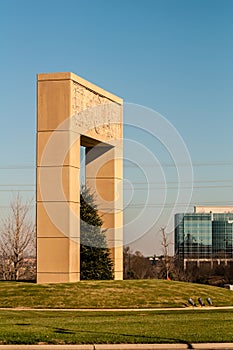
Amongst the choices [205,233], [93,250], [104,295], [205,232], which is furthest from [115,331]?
[205,233]

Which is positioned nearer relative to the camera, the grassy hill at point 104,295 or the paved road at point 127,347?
the paved road at point 127,347

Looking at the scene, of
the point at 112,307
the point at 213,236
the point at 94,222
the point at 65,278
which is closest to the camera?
the point at 112,307

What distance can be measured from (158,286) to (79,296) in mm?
4733

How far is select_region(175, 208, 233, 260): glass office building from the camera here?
414ft

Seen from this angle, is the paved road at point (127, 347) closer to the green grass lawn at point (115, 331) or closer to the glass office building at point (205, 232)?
the green grass lawn at point (115, 331)

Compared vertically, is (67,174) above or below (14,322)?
above

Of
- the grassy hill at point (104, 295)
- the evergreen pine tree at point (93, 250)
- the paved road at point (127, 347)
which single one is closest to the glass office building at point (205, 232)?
the evergreen pine tree at point (93, 250)

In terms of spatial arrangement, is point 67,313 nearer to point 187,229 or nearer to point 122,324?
point 122,324

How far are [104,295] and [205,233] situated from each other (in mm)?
103728

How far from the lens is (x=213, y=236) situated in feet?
430

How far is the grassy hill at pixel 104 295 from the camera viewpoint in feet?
89.9

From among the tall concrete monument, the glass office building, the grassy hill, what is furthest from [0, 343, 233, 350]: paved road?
the glass office building

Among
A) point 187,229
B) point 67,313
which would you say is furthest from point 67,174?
point 187,229

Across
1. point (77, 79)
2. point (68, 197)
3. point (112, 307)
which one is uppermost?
point (77, 79)
